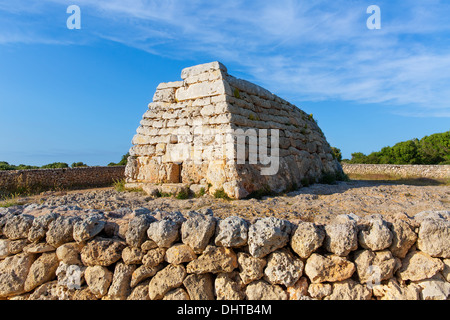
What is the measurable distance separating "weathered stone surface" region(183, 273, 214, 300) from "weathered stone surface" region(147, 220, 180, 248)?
16.3 inches

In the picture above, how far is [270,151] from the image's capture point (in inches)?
279

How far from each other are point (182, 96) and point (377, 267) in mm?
5671

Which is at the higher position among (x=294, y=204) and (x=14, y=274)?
(x=294, y=204)

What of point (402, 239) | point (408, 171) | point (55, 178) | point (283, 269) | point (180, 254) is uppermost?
point (408, 171)

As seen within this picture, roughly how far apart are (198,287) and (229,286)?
1.03ft

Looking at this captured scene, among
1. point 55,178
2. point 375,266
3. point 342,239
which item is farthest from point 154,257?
point 55,178

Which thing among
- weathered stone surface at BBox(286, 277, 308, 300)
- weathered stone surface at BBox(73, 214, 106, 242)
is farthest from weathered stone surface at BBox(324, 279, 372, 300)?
weathered stone surface at BBox(73, 214, 106, 242)

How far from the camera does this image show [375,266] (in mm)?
3020

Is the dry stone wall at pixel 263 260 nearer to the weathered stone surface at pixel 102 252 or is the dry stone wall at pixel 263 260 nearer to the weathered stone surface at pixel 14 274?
the weathered stone surface at pixel 102 252

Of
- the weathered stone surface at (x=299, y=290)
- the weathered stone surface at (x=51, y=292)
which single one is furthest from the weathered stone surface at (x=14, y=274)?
the weathered stone surface at (x=299, y=290)

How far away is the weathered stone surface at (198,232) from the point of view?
312 centimetres

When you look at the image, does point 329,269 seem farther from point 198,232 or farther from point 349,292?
point 198,232

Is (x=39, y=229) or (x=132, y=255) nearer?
(x=132, y=255)

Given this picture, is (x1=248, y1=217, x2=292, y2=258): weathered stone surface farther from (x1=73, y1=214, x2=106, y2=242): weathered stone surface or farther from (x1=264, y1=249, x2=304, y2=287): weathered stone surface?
(x1=73, y1=214, x2=106, y2=242): weathered stone surface
